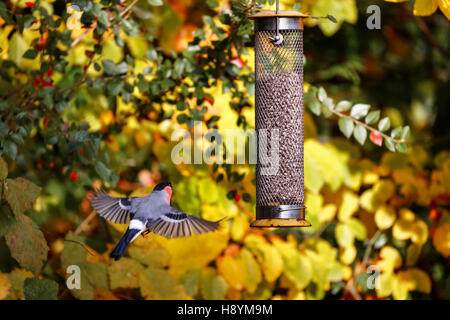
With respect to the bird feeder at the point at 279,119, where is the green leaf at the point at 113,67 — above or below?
above

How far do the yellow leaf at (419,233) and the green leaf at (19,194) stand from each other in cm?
246

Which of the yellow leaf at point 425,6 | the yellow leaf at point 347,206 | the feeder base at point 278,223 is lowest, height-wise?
the feeder base at point 278,223

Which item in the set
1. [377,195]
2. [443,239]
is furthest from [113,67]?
[443,239]

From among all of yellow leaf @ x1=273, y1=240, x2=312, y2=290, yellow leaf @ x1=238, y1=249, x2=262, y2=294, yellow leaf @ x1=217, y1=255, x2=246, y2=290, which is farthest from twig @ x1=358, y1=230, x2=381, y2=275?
yellow leaf @ x1=217, y1=255, x2=246, y2=290

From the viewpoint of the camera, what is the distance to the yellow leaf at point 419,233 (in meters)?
5.20

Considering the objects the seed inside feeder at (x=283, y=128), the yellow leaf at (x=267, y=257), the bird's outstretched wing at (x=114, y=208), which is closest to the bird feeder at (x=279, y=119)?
the seed inside feeder at (x=283, y=128)

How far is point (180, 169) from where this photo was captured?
4715 millimetres

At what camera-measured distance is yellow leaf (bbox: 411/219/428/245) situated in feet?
17.1

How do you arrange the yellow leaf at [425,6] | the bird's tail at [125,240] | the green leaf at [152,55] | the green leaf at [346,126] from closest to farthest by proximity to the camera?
the bird's tail at [125,240] → the yellow leaf at [425,6] → the green leaf at [346,126] → the green leaf at [152,55]

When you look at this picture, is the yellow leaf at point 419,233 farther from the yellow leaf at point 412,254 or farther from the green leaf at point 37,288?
the green leaf at point 37,288

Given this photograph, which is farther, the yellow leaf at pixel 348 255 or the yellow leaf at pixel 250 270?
the yellow leaf at pixel 348 255

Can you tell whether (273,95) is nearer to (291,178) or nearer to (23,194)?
(291,178)

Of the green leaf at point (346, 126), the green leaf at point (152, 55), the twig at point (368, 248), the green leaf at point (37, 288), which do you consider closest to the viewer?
the green leaf at point (37, 288)
